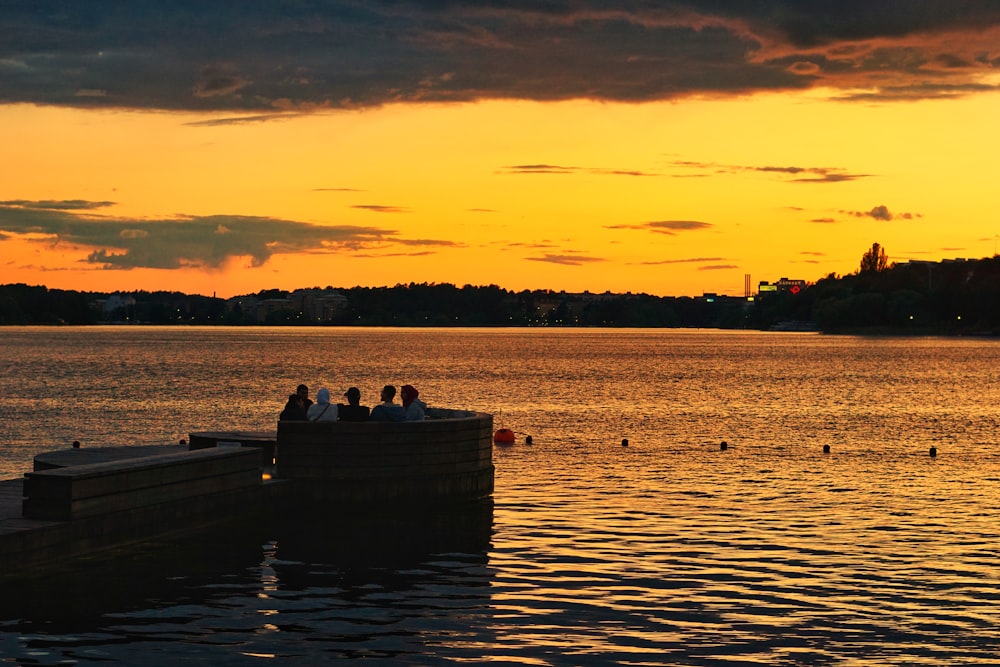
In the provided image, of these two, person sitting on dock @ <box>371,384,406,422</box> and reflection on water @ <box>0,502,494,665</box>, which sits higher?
person sitting on dock @ <box>371,384,406,422</box>

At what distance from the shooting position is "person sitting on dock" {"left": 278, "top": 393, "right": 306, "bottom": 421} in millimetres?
27933

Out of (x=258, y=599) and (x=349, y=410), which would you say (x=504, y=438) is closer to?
(x=349, y=410)

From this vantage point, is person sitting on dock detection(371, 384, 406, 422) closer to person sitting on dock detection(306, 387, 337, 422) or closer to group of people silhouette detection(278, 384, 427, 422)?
group of people silhouette detection(278, 384, 427, 422)

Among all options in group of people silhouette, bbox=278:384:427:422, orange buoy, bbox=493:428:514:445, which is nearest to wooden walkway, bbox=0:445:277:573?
group of people silhouette, bbox=278:384:427:422

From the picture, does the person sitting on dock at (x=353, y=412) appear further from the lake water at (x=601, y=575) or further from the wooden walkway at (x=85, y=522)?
the wooden walkway at (x=85, y=522)

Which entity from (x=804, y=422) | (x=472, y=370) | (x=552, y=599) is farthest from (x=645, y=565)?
(x=472, y=370)

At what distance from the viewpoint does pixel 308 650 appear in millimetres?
16000

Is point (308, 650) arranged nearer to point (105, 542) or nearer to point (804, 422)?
point (105, 542)

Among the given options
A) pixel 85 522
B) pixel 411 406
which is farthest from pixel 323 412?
pixel 85 522

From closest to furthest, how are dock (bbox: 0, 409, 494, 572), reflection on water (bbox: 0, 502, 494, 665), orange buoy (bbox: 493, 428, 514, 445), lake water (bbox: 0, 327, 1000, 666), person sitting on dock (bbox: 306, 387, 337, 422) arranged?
reflection on water (bbox: 0, 502, 494, 665) → lake water (bbox: 0, 327, 1000, 666) → dock (bbox: 0, 409, 494, 572) → person sitting on dock (bbox: 306, 387, 337, 422) → orange buoy (bbox: 493, 428, 514, 445)

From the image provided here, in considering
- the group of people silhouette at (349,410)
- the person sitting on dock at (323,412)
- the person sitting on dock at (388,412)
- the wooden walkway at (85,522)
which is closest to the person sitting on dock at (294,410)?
the group of people silhouette at (349,410)

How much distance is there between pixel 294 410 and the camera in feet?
91.8

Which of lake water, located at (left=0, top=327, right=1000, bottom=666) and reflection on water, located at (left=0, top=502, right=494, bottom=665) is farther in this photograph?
lake water, located at (left=0, top=327, right=1000, bottom=666)

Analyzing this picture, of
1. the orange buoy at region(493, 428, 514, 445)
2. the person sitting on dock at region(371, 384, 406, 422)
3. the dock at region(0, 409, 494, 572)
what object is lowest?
the orange buoy at region(493, 428, 514, 445)
